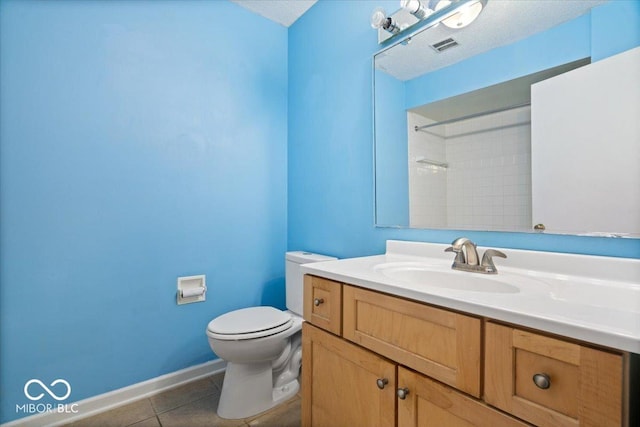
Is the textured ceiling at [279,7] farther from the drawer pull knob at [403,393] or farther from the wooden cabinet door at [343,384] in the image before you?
the drawer pull knob at [403,393]

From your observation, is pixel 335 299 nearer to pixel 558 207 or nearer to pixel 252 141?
pixel 558 207

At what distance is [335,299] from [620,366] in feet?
2.13

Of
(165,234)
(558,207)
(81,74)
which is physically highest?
(81,74)

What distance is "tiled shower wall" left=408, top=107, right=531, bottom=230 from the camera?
3.29 feet

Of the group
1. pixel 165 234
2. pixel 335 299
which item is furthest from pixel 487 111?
pixel 165 234

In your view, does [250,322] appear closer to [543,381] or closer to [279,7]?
[543,381]

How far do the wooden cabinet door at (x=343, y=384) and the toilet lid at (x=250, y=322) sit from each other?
0.36 m

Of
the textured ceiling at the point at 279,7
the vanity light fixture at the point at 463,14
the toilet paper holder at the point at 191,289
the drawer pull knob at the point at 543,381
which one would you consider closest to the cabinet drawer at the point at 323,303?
the drawer pull knob at the point at 543,381

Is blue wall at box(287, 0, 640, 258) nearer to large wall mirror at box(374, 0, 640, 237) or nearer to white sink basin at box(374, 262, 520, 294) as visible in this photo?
large wall mirror at box(374, 0, 640, 237)

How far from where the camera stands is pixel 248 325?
138cm

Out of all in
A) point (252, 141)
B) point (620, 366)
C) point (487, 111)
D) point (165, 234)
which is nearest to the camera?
point (620, 366)

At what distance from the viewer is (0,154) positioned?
1.24 meters

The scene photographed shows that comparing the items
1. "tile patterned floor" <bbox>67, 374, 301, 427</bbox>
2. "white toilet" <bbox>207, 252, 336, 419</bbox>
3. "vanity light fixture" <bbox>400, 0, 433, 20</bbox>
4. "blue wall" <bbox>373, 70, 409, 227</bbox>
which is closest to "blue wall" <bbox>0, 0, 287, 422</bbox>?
"tile patterned floor" <bbox>67, 374, 301, 427</bbox>

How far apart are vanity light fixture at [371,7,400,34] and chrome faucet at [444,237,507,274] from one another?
1.04 metres
